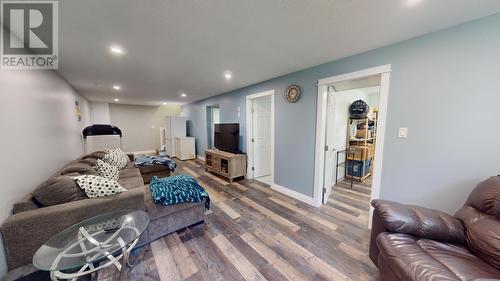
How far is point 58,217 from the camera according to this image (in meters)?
1.42

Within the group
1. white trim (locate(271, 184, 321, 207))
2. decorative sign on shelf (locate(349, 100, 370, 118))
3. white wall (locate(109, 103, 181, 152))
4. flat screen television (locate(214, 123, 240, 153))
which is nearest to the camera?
white trim (locate(271, 184, 321, 207))

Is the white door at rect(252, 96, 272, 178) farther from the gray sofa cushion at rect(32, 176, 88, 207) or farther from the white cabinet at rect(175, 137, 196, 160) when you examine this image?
the white cabinet at rect(175, 137, 196, 160)

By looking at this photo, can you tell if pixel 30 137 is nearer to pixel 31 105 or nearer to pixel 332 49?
pixel 31 105

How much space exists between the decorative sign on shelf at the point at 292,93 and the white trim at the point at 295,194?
1764mm

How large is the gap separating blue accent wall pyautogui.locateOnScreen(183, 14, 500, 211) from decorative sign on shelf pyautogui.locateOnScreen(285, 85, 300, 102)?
2.41 ft

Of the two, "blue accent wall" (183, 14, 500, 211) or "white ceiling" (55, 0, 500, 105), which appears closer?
"white ceiling" (55, 0, 500, 105)

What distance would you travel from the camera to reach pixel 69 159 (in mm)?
3158

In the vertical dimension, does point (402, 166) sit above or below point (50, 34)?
below

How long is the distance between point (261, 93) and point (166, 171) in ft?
9.69

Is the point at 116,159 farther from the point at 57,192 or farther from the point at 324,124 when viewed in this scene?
the point at 324,124

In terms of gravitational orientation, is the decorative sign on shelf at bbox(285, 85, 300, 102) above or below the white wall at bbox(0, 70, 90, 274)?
above

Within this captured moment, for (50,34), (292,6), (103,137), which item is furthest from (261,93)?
(103,137)

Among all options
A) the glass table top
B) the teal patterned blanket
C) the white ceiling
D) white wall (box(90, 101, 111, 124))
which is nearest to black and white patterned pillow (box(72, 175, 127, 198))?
the glass table top

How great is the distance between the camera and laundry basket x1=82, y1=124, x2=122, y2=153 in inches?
165
